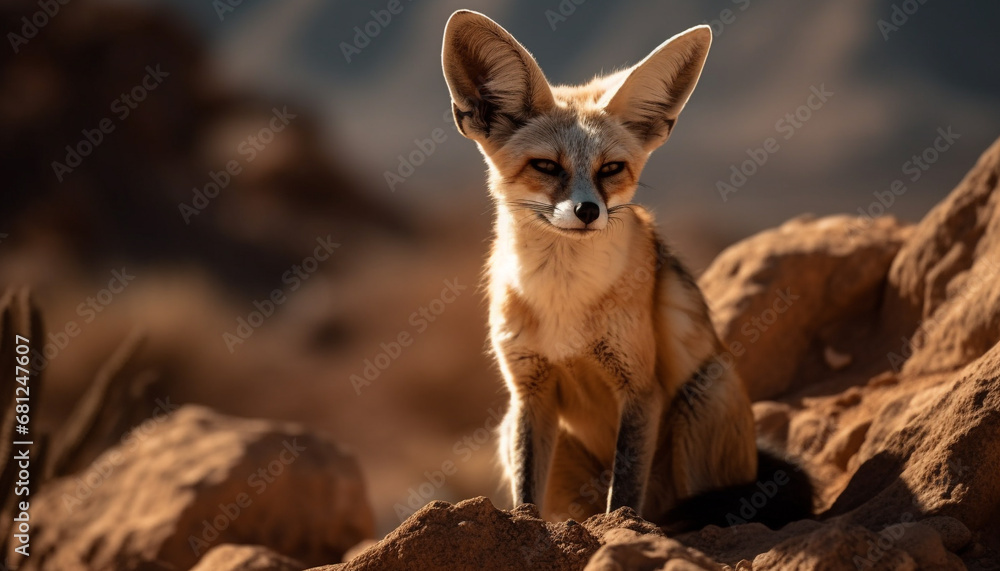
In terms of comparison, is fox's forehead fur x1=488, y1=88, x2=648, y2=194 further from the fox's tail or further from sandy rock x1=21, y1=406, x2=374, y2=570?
sandy rock x1=21, y1=406, x2=374, y2=570

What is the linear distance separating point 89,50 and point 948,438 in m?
14.4

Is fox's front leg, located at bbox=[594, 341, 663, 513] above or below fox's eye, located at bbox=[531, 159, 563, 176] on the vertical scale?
below

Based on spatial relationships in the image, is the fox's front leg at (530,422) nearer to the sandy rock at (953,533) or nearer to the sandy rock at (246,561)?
the sandy rock at (246,561)

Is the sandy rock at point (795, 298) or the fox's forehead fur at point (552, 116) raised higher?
the fox's forehead fur at point (552, 116)

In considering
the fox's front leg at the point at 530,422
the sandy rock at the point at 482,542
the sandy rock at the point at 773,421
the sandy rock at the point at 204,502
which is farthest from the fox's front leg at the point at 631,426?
the sandy rock at the point at 204,502

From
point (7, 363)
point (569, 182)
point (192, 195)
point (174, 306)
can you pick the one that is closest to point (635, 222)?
point (569, 182)

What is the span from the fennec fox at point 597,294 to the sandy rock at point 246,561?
43.1 inches

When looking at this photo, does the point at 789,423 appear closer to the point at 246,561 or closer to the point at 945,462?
the point at 945,462

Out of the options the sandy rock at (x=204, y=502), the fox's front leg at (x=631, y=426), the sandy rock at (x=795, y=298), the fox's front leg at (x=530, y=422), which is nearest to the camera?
the fox's front leg at (x=631, y=426)

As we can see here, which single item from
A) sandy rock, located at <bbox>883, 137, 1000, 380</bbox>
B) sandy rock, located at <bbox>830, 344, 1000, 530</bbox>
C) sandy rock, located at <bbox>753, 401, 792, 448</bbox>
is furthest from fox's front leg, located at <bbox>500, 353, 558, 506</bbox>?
sandy rock, located at <bbox>883, 137, 1000, 380</bbox>

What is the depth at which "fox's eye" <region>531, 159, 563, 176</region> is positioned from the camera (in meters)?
3.31

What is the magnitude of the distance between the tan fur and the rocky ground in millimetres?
408

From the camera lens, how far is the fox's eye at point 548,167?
3.31 metres

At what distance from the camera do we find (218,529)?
484cm
